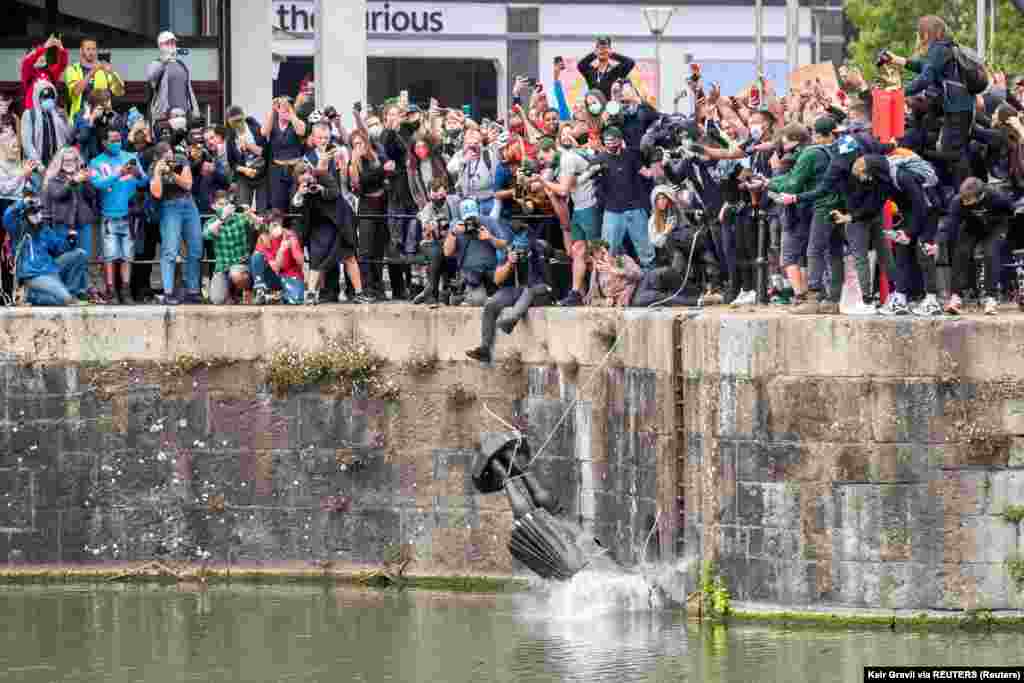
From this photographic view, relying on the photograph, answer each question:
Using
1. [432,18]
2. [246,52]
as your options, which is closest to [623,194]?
[246,52]

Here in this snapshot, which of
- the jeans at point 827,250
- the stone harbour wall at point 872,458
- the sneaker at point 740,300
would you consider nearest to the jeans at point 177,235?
the sneaker at point 740,300

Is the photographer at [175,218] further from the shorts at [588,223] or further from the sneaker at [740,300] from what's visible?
the sneaker at [740,300]

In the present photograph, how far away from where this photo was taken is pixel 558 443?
76.4 feet

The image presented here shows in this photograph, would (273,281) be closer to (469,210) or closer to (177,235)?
(177,235)

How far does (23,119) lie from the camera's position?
25.8 meters

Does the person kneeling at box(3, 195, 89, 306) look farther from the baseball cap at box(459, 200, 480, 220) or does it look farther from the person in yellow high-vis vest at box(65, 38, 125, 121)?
the baseball cap at box(459, 200, 480, 220)

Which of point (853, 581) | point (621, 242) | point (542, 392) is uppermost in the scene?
point (621, 242)

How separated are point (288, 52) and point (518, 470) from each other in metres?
36.9

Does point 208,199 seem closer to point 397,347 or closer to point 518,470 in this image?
point 397,347

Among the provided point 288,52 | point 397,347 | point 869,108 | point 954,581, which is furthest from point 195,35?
point 288,52

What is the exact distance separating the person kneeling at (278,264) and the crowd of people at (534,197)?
2cm

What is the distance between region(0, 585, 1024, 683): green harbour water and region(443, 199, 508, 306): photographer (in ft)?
10.0

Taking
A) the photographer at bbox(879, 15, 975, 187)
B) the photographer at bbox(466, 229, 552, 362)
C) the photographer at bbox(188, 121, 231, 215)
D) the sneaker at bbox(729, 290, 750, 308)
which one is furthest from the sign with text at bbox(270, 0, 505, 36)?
the photographer at bbox(879, 15, 975, 187)

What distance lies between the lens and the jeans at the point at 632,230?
2319 cm
